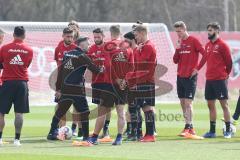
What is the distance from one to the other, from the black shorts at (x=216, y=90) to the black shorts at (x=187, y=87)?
1.14ft

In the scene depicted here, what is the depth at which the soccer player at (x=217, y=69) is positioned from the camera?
60.1ft

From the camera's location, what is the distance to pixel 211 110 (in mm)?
18641

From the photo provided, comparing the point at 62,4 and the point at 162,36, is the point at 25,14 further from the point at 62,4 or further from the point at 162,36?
the point at 162,36

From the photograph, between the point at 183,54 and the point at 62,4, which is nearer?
the point at 183,54

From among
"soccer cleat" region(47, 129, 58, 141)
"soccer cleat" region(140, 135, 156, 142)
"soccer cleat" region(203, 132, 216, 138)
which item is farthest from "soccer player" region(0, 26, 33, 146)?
"soccer cleat" region(203, 132, 216, 138)

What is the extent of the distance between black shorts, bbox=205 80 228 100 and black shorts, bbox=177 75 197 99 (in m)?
0.35

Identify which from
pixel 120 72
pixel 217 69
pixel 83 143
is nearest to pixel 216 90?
pixel 217 69

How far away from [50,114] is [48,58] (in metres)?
5.53

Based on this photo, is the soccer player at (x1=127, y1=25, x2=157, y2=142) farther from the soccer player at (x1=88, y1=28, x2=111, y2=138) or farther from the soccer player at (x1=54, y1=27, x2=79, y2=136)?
the soccer player at (x1=54, y1=27, x2=79, y2=136)

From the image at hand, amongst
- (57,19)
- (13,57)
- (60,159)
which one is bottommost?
(60,159)

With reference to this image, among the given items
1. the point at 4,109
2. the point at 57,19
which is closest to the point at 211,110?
the point at 4,109

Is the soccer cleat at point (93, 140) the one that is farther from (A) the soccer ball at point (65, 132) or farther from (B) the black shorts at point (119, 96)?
(A) the soccer ball at point (65, 132)

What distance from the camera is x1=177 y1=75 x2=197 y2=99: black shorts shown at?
18.7 metres

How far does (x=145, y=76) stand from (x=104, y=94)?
1.33m
